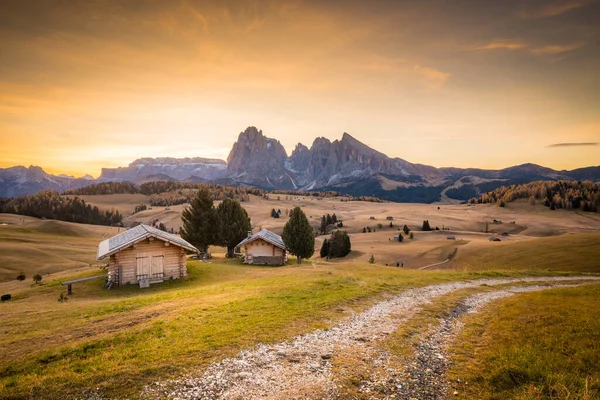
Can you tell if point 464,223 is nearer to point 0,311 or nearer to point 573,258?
point 573,258

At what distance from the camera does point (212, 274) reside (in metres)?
39.4

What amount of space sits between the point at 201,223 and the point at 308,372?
51.4m

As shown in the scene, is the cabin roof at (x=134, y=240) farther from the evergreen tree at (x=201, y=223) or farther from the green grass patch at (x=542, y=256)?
the green grass patch at (x=542, y=256)

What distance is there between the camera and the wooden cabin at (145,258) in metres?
33.3

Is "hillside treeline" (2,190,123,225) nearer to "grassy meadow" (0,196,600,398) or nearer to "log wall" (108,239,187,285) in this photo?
"grassy meadow" (0,196,600,398)

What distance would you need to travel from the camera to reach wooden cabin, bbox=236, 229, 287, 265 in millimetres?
54344

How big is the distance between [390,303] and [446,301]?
4614 mm

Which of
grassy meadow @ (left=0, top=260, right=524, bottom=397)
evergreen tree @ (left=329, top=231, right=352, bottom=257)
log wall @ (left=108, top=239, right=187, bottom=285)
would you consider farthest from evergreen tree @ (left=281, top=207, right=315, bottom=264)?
evergreen tree @ (left=329, top=231, right=352, bottom=257)

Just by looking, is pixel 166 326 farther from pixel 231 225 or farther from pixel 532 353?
pixel 231 225

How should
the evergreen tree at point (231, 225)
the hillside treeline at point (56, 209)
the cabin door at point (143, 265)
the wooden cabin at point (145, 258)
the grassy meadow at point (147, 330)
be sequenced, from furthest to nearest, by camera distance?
the hillside treeline at point (56, 209)
the evergreen tree at point (231, 225)
the cabin door at point (143, 265)
the wooden cabin at point (145, 258)
the grassy meadow at point (147, 330)

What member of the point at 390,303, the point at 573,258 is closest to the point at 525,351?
the point at 390,303

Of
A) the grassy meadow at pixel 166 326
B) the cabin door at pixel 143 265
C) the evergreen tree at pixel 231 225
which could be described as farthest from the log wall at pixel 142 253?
the evergreen tree at pixel 231 225

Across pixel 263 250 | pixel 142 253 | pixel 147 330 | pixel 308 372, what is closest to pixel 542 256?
pixel 263 250

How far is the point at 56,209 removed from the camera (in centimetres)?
17800
